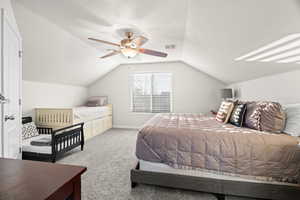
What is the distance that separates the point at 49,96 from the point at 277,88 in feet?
17.0

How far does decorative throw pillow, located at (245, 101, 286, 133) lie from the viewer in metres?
1.65

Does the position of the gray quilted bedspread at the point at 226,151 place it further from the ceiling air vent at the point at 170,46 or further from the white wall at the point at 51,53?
the white wall at the point at 51,53

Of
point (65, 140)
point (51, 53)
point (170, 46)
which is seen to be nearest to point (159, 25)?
point (170, 46)

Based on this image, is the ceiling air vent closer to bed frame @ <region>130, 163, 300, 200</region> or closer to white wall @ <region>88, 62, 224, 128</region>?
white wall @ <region>88, 62, 224, 128</region>

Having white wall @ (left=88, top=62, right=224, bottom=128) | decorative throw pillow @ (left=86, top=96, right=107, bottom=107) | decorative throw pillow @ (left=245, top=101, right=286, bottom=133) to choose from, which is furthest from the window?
decorative throw pillow @ (left=245, top=101, right=286, bottom=133)

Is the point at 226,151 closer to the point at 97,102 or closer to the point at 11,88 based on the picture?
the point at 11,88

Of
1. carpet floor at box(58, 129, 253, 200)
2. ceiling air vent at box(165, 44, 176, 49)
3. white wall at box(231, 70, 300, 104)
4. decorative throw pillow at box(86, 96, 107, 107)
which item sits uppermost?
ceiling air vent at box(165, 44, 176, 49)

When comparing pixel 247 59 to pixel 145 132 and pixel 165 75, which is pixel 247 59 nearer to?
pixel 145 132

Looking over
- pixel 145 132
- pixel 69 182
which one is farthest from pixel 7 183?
pixel 145 132

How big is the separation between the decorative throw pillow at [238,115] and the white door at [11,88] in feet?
9.91

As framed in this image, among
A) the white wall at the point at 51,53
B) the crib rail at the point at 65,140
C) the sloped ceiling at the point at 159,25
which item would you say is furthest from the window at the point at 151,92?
the crib rail at the point at 65,140

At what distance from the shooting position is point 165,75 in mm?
5059

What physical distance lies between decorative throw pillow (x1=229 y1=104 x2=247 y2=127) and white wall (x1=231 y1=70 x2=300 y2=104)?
56 cm

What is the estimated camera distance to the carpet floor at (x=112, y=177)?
1.68 m
